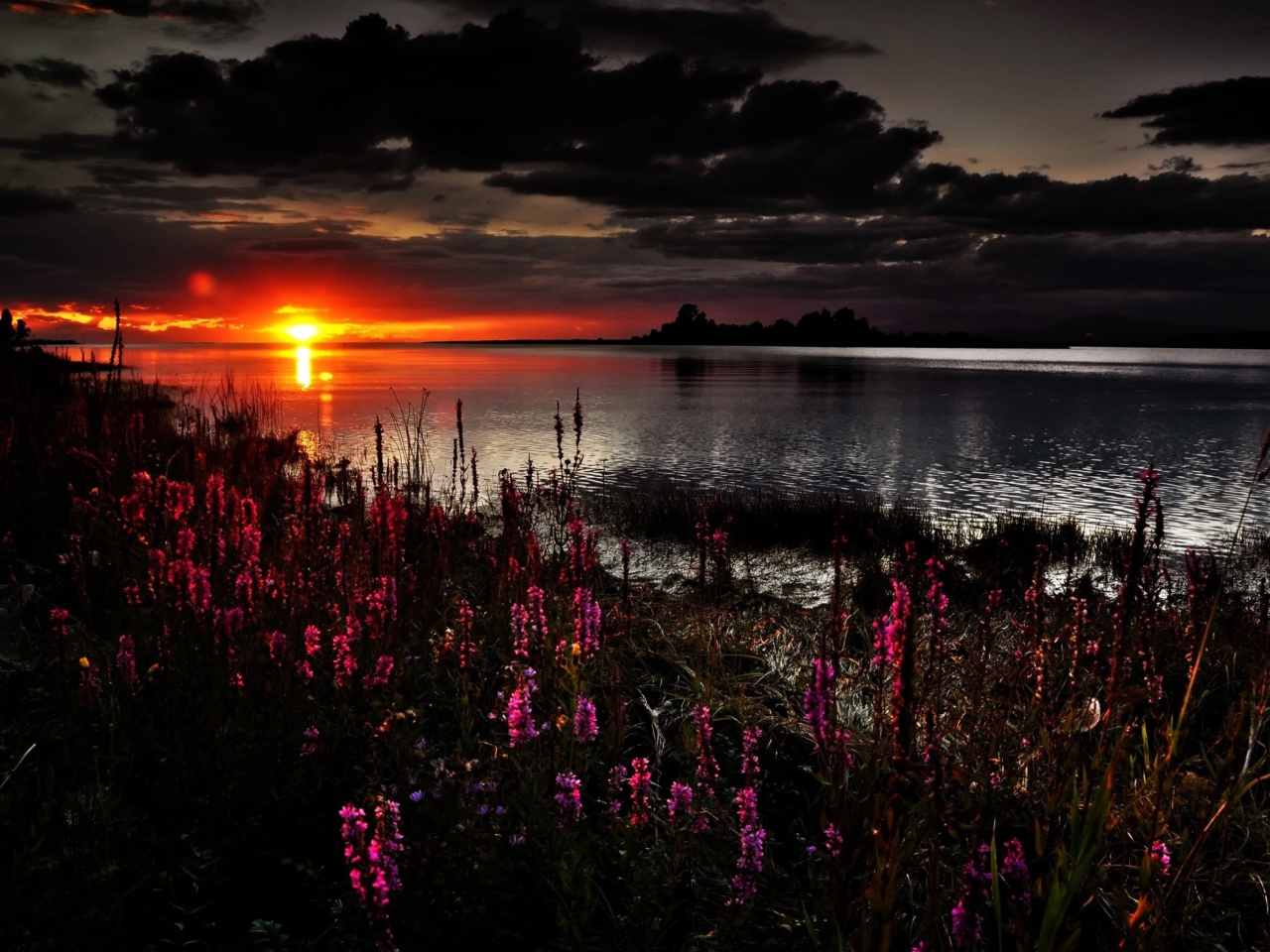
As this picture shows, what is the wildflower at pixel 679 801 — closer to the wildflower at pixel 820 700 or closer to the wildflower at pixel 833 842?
the wildflower at pixel 833 842

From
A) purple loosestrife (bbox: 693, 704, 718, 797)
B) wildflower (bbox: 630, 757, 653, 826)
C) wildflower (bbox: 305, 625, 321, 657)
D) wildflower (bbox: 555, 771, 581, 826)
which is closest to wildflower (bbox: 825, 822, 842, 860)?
purple loosestrife (bbox: 693, 704, 718, 797)

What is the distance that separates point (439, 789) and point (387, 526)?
2.12m

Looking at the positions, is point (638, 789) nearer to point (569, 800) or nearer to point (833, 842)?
point (569, 800)

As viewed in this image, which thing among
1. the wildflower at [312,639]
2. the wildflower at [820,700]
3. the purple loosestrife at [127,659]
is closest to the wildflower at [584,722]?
the wildflower at [820,700]

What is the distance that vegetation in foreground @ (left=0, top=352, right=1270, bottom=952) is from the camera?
2533 millimetres

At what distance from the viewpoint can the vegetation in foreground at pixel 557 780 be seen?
2.53 metres

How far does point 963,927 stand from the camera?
6.23 feet

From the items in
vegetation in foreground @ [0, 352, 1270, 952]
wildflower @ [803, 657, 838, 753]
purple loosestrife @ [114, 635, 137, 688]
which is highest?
wildflower @ [803, 657, 838, 753]

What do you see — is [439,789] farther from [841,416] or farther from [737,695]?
[841,416]

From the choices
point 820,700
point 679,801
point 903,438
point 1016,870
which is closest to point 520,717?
point 679,801

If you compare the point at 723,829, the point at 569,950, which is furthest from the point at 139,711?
the point at 723,829

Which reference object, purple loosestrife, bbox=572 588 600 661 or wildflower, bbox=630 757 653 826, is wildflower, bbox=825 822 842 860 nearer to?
wildflower, bbox=630 757 653 826

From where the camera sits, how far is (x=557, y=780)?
3.07 meters

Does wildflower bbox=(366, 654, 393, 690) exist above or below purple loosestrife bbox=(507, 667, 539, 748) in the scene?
below
